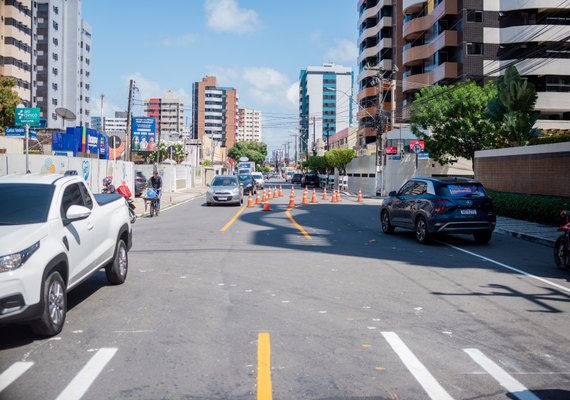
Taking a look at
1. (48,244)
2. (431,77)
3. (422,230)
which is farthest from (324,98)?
(48,244)

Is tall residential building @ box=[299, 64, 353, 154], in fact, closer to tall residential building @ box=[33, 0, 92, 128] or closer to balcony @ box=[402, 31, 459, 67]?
tall residential building @ box=[33, 0, 92, 128]

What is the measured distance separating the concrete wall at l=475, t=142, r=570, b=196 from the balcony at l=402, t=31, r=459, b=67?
24.8 metres

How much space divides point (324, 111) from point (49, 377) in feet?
608

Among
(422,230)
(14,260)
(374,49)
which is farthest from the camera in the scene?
(374,49)

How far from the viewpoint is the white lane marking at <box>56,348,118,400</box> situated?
175 inches

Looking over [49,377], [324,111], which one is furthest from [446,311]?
[324,111]

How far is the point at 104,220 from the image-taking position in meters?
8.13

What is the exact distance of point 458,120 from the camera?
118 feet

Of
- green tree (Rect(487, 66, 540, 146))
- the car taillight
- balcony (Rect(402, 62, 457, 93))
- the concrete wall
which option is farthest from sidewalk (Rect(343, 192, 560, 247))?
balcony (Rect(402, 62, 457, 93))

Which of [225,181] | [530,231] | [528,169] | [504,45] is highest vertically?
[504,45]

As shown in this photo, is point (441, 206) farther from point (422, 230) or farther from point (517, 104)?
point (517, 104)

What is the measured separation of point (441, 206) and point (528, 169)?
10.6 metres

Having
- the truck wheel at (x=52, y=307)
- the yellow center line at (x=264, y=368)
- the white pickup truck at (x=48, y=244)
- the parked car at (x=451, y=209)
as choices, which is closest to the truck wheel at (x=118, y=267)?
the white pickup truck at (x=48, y=244)

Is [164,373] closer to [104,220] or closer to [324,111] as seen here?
[104,220]
